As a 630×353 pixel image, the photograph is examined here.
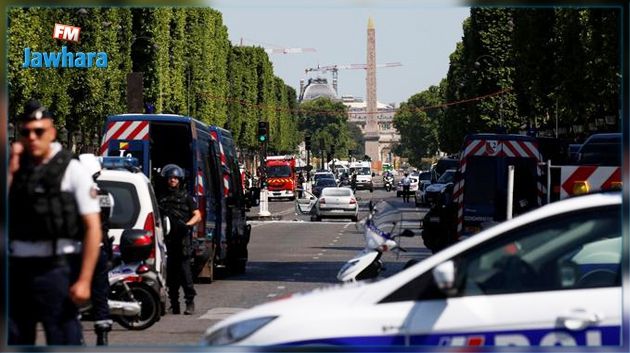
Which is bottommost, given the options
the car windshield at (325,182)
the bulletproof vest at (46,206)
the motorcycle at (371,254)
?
the car windshield at (325,182)

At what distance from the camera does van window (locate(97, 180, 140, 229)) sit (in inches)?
667

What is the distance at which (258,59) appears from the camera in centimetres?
12106

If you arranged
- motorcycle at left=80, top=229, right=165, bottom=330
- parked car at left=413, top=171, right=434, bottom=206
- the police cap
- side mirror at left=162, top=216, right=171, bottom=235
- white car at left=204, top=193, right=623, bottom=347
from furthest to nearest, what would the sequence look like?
parked car at left=413, top=171, right=434, bottom=206
side mirror at left=162, top=216, right=171, bottom=235
motorcycle at left=80, top=229, right=165, bottom=330
the police cap
white car at left=204, top=193, right=623, bottom=347

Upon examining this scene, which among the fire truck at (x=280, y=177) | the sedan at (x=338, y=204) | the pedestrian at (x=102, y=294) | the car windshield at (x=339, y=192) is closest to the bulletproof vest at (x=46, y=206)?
the pedestrian at (x=102, y=294)

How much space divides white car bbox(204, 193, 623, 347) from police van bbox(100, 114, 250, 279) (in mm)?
13995

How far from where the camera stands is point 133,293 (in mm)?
16703

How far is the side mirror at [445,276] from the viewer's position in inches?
316

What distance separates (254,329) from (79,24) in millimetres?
47055

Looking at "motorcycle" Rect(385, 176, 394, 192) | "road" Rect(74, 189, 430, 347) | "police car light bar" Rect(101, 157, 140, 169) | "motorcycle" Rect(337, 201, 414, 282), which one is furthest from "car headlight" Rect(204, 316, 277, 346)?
"motorcycle" Rect(385, 176, 394, 192)

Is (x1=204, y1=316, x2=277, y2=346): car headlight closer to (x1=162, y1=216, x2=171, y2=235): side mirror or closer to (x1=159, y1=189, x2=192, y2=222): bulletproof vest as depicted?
(x1=162, y1=216, x2=171, y2=235): side mirror

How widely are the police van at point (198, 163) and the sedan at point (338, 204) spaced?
29.8 m

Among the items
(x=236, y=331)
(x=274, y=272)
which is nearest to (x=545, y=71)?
(x=274, y=272)

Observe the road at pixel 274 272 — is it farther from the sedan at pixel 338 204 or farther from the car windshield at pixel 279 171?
the car windshield at pixel 279 171

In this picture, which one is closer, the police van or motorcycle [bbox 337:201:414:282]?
motorcycle [bbox 337:201:414:282]
